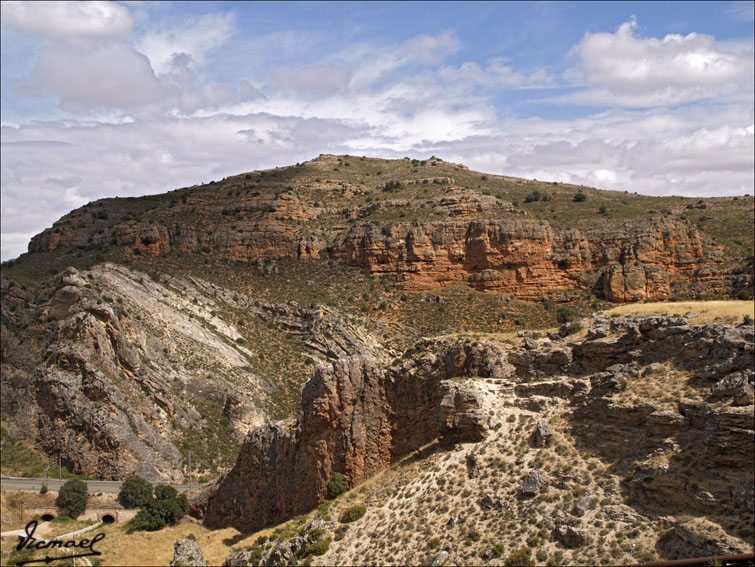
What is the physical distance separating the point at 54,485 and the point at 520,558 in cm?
3876

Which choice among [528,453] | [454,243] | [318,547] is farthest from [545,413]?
[454,243]

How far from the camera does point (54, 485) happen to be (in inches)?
1884

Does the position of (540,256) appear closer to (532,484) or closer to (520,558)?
(532,484)

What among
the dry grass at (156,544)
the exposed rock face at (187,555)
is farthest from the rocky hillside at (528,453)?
the exposed rock face at (187,555)

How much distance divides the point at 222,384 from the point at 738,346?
49015mm

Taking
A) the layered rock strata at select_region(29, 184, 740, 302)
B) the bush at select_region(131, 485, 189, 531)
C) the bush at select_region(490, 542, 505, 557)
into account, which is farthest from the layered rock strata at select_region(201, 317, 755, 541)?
the layered rock strata at select_region(29, 184, 740, 302)

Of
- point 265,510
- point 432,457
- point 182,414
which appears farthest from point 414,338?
point 432,457

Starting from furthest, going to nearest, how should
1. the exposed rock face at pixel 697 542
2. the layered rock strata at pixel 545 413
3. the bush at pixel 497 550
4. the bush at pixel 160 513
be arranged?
1. the bush at pixel 160 513
2. the bush at pixel 497 550
3. the layered rock strata at pixel 545 413
4. the exposed rock face at pixel 697 542

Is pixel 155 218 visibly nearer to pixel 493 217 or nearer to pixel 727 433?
pixel 493 217

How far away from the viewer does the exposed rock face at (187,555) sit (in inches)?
1416

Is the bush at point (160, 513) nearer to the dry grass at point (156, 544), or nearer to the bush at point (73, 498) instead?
the dry grass at point (156, 544)

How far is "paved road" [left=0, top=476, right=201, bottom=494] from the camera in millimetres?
45625

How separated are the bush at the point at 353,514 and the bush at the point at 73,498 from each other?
25.8 meters

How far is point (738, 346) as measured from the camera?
23.6 metres
